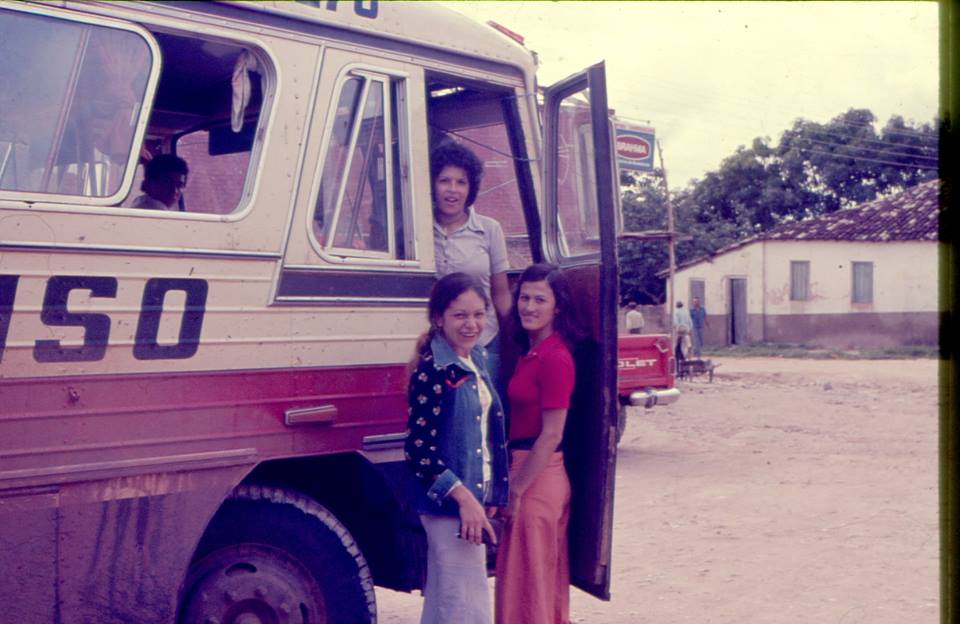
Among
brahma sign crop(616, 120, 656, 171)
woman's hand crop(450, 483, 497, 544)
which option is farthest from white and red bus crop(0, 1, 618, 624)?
brahma sign crop(616, 120, 656, 171)

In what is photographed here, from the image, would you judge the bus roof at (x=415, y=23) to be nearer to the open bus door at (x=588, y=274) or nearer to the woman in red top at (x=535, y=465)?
the open bus door at (x=588, y=274)

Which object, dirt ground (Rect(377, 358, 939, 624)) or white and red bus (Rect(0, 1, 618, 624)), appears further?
dirt ground (Rect(377, 358, 939, 624))

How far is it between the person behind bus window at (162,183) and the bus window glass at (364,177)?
51 centimetres

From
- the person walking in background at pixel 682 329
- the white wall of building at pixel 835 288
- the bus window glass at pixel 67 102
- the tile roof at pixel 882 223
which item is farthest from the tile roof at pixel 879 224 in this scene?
the bus window glass at pixel 67 102

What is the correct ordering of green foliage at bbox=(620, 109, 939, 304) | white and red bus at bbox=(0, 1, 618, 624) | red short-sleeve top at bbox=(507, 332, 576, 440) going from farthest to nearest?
1. green foliage at bbox=(620, 109, 939, 304)
2. red short-sleeve top at bbox=(507, 332, 576, 440)
3. white and red bus at bbox=(0, 1, 618, 624)

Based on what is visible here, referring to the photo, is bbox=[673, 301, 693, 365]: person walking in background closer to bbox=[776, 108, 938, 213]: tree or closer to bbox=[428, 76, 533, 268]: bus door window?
bbox=[428, 76, 533, 268]: bus door window

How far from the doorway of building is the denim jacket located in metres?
35.6

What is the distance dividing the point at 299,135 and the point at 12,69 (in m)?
1.00

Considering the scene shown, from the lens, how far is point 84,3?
363cm

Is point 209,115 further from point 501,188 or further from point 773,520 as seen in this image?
point 773,520

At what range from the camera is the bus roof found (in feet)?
13.5

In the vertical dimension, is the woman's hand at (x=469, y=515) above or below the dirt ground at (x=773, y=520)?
above

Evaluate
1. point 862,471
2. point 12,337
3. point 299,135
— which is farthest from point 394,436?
point 862,471

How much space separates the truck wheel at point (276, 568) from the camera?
397 cm
